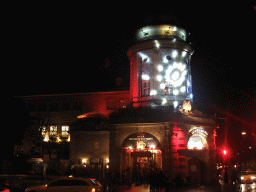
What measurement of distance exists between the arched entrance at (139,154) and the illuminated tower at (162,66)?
18.7ft

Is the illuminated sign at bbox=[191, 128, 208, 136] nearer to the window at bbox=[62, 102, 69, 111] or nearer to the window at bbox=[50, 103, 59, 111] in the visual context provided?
the window at bbox=[62, 102, 69, 111]

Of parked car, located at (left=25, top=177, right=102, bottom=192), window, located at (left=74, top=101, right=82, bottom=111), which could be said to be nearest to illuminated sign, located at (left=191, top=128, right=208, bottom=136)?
parked car, located at (left=25, top=177, right=102, bottom=192)

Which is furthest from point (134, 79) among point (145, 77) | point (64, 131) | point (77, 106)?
point (64, 131)

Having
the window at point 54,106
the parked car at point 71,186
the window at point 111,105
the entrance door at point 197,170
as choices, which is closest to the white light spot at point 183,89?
the entrance door at point 197,170

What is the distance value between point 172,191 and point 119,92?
86.8 ft

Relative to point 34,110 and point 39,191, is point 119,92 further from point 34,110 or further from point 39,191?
point 39,191

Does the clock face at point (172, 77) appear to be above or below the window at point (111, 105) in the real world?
above

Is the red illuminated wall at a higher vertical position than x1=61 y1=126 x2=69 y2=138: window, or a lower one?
higher

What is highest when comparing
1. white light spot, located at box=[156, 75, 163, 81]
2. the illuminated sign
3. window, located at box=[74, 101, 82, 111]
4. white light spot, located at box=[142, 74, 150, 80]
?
white light spot, located at box=[142, 74, 150, 80]

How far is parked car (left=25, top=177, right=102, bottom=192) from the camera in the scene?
1970cm

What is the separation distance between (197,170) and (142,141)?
7.40 meters

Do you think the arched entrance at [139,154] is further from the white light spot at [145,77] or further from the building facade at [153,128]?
the white light spot at [145,77]

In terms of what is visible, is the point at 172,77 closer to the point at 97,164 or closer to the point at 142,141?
the point at 142,141

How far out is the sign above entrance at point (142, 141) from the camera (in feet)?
110
